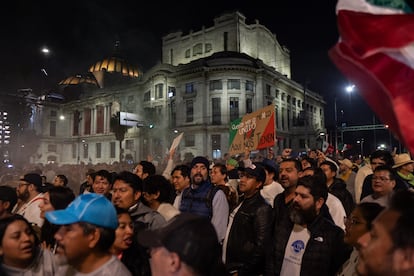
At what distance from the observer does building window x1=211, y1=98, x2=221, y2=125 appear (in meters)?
45.8

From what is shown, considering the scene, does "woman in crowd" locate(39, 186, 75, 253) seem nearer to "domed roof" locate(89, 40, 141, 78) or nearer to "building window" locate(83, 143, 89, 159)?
"building window" locate(83, 143, 89, 159)

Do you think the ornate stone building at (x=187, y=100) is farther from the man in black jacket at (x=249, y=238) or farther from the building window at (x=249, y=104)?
the man in black jacket at (x=249, y=238)

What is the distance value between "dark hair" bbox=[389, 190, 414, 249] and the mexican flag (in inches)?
19.0

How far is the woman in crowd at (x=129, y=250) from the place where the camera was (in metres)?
3.17

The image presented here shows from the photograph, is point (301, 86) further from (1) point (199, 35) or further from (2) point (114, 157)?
(2) point (114, 157)

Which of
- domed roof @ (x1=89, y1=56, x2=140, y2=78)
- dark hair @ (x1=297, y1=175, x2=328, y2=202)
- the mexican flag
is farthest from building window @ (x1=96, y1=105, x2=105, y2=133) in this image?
the mexican flag

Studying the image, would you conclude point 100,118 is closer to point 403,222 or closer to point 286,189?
point 286,189

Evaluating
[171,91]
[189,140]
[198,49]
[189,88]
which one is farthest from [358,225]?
[198,49]

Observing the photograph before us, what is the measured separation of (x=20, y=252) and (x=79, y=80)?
259 feet

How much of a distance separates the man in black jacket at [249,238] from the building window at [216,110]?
136ft

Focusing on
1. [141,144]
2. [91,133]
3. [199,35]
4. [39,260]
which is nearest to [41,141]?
[91,133]

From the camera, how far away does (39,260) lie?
293cm

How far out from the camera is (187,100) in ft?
157

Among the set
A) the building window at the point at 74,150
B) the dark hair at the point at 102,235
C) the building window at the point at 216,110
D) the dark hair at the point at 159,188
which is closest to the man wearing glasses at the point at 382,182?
the dark hair at the point at 159,188
